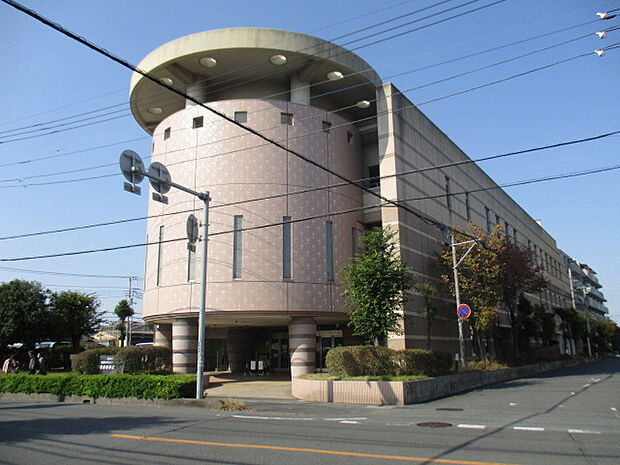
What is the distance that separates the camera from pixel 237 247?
23922mm

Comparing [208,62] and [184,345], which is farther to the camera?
[208,62]

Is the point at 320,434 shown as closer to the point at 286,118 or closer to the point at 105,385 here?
the point at 105,385

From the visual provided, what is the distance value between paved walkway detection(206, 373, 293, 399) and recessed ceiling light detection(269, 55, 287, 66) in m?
16.4

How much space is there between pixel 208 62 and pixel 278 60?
3.72 meters

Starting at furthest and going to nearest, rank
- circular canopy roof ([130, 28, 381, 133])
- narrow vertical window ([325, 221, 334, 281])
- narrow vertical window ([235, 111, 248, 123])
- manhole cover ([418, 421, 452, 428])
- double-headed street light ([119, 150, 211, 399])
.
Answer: narrow vertical window ([235, 111, 248, 123]), narrow vertical window ([325, 221, 334, 281]), circular canopy roof ([130, 28, 381, 133]), double-headed street light ([119, 150, 211, 399]), manhole cover ([418, 421, 452, 428])

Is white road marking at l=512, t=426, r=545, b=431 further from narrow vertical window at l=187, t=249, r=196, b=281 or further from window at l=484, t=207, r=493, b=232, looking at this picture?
window at l=484, t=207, r=493, b=232

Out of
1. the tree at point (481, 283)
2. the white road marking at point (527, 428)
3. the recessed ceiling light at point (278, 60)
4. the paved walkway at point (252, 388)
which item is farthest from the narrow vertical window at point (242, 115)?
the white road marking at point (527, 428)

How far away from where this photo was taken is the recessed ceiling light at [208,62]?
25248 mm

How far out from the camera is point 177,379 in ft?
52.1

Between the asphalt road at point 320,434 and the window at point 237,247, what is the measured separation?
9.23 m

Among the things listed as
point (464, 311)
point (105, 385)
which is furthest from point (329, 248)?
point (105, 385)

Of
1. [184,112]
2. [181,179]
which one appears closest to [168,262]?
[181,179]

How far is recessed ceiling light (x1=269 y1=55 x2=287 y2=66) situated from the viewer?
82.4 feet

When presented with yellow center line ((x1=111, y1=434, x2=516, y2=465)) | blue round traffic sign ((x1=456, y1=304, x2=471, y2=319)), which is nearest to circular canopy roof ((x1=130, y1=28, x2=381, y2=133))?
blue round traffic sign ((x1=456, y1=304, x2=471, y2=319))
